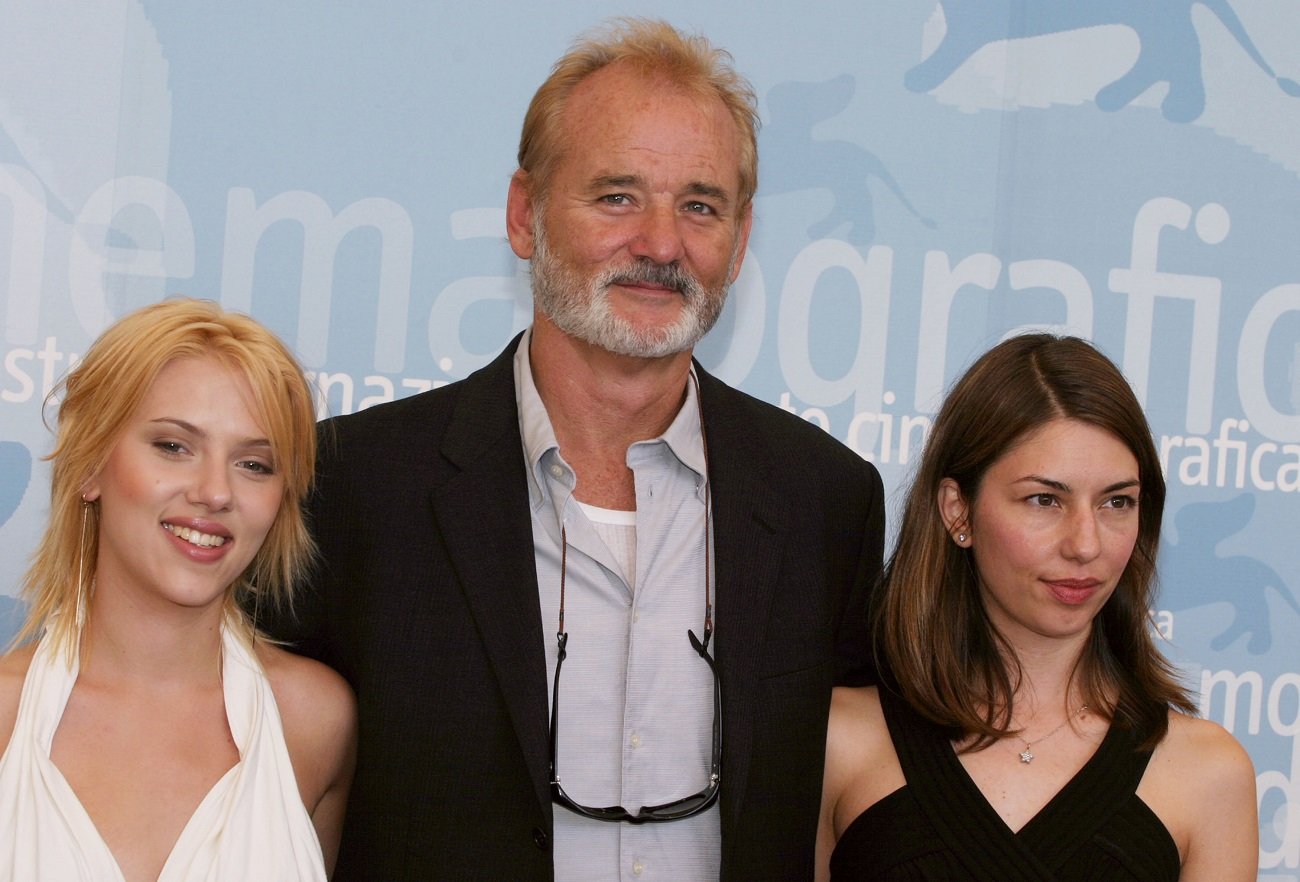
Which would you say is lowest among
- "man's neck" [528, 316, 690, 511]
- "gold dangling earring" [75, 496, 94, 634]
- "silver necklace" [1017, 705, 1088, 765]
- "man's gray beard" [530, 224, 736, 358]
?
"silver necklace" [1017, 705, 1088, 765]

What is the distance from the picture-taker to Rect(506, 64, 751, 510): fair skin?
244 centimetres

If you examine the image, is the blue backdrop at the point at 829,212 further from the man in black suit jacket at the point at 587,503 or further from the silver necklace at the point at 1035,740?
the silver necklace at the point at 1035,740

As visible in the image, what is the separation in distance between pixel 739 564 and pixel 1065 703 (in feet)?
2.11

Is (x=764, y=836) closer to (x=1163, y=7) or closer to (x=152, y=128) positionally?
(x=152, y=128)

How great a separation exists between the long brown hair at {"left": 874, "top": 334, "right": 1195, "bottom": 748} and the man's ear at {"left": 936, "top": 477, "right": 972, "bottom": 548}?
0.01 m

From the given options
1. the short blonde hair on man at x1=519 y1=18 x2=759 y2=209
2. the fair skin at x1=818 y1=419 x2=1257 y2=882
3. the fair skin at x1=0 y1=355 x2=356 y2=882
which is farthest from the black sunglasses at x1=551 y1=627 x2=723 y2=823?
the short blonde hair on man at x1=519 y1=18 x2=759 y2=209

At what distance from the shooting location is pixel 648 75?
2.53 metres

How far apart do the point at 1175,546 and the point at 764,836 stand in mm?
2027

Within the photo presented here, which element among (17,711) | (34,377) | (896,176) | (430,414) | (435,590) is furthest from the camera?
(896,176)

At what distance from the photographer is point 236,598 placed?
93.4 inches

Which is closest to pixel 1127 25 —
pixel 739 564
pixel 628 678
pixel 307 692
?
pixel 739 564

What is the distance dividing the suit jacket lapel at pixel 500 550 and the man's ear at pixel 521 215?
1.09 ft

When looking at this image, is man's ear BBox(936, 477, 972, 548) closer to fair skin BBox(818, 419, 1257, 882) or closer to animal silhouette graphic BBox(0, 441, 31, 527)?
fair skin BBox(818, 419, 1257, 882)

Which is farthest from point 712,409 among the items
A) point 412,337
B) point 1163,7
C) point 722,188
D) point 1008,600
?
point 1163,7
